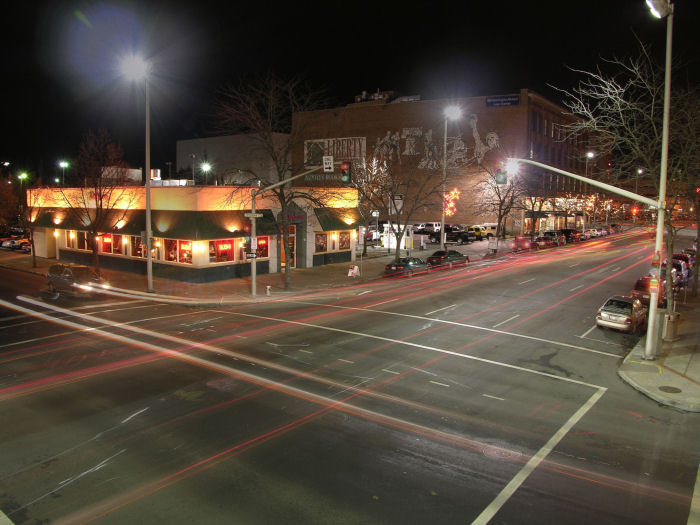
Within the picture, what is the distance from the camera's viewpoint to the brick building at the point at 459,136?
65.8 m

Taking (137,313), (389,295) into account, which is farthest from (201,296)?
(389,295)

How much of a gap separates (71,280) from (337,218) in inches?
729

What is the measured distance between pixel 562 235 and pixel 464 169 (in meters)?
15.6

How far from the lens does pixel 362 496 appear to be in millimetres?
7191

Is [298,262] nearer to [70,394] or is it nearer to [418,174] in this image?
[70,394]

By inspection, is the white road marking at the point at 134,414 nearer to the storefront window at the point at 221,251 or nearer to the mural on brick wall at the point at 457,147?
the storefront window at the point at 221,251

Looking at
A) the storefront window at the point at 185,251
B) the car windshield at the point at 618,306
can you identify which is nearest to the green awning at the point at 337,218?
the storefront window at the point at 185,251

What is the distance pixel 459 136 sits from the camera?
2650 inches

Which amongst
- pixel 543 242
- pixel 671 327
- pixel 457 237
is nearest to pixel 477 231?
pixel 457 237

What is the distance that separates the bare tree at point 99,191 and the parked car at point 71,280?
4514 mm

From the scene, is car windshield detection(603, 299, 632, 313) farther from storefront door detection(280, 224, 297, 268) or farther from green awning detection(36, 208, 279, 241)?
storefront door detection(280, 224, 297, 268)

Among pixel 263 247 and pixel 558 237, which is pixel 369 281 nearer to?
pixel 263 247

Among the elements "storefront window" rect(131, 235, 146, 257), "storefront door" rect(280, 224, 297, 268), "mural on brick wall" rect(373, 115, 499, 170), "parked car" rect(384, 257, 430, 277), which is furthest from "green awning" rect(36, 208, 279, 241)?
"mural on brick wall" rect(373, 115, 499, 170)

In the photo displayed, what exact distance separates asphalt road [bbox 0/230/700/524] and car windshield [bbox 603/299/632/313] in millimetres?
947
